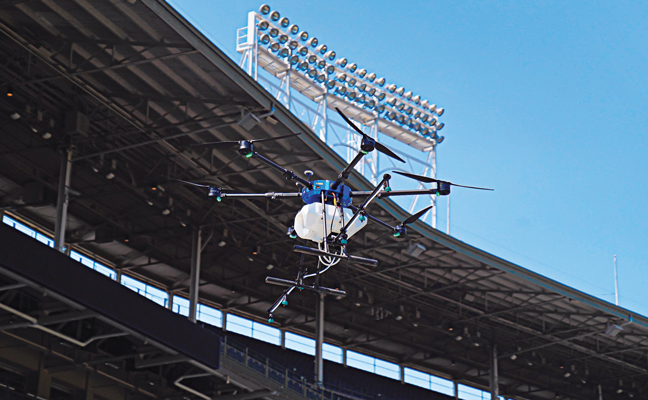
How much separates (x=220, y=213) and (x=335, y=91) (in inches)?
447

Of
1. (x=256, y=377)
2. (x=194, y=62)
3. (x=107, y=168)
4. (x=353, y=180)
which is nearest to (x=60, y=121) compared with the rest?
(x=107, y=168)

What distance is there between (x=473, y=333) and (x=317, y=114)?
19.1 meters

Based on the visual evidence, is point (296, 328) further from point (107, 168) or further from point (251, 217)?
point (107, 168)

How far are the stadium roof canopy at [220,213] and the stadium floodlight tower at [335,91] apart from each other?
4373 mm

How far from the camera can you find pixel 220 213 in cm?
3709

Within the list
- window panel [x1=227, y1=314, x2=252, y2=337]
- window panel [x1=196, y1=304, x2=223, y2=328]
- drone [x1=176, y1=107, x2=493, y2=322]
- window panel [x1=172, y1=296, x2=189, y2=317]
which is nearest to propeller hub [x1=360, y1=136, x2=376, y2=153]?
drone [x1=176, y1=107, x2=493, y2=322]

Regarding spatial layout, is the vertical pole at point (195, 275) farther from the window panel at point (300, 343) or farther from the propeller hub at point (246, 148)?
the propeller hub at point (246, 148)

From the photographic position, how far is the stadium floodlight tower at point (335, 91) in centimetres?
3938

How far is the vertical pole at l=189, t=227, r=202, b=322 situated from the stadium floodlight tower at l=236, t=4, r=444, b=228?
275 inches

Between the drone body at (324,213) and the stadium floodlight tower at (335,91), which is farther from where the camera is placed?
the stadium floodlight tower at (335,91)

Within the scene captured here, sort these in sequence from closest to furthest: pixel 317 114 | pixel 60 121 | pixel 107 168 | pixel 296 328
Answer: pixel 60 121 < pixel 107 168 < pixel 317 114 < pixel 296 328

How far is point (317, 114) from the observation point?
41.2m

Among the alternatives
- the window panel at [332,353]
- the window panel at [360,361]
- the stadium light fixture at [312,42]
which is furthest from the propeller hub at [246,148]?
the window panel at [360,361]

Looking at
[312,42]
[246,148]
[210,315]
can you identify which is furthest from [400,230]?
[210,315]
